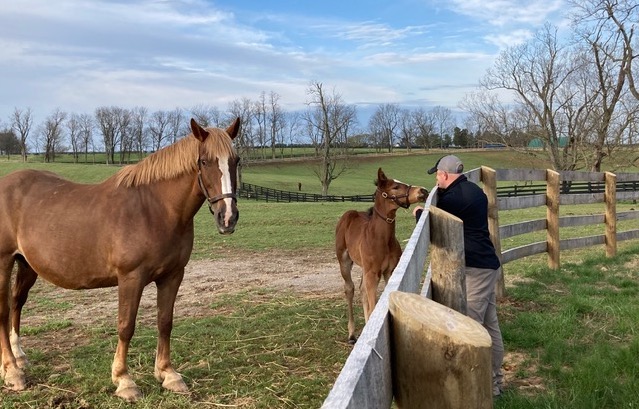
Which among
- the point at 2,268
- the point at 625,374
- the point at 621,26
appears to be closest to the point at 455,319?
the point at 625,374

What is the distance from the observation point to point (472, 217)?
13.4 feet

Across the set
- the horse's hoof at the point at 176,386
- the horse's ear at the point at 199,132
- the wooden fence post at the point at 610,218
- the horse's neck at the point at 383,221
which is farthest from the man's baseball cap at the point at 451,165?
the wooden fence post at the point at 610,218

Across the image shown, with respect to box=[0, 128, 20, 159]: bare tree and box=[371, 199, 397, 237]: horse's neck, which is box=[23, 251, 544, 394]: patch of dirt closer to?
box=[371, 199, 397, 237]: horse's neck

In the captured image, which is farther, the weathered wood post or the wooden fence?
the weathered wood post

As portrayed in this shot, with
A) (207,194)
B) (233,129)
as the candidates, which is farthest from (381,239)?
(207,194)

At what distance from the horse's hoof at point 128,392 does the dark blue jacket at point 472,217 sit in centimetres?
302

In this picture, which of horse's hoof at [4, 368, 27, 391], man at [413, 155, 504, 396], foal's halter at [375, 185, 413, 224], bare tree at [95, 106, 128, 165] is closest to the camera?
man at [413, 155, 504, 396]

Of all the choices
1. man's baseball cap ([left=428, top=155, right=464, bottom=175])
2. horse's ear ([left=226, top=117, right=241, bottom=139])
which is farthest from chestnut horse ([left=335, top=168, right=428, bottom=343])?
horse's ear ([left=226, top=117, right=241, bottom=139])

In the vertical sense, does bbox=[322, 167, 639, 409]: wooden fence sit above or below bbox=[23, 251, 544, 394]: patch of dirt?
above

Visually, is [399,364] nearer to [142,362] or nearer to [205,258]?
[142,362]

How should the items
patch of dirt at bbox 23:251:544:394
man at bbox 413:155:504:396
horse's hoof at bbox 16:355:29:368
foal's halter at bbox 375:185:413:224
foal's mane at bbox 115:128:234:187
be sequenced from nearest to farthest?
man at bbox 413:155:504:396 → foal's mane at bbox 115:128:234:187 → horse's hoof at bbox 16:355:29:368 → patch of dirt at bbox 23:251:544:394 → foal's halter at bbox 375:185:413:224

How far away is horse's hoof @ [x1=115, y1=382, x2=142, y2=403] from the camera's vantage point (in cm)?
434

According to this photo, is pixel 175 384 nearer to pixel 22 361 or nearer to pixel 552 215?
pixel 22 361

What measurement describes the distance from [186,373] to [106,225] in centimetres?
161
